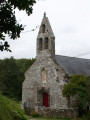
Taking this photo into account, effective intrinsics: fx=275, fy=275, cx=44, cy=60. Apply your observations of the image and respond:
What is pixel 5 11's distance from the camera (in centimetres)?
699

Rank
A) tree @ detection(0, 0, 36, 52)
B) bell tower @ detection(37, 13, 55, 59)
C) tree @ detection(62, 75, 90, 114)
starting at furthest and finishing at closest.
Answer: bell tower @ detection(37, 13, 55, 59), tree @ detection(62, 75, 90, 114), tree @ detection(0, 0, 36, 52)

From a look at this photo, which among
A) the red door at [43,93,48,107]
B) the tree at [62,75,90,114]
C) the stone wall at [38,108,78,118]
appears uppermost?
the tree at [62,75,90,114]

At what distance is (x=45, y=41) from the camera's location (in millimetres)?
38750

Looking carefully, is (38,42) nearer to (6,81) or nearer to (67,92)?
(6,81)

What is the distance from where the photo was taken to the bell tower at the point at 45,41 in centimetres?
3809

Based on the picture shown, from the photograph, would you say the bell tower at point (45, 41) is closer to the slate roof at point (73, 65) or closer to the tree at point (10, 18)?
the slate roof at point (73, 65)

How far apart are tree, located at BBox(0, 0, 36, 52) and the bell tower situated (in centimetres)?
3063

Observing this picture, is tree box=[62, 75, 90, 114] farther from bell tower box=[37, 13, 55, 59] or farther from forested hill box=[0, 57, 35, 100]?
forested hill box=[0, 57, 35, 100]

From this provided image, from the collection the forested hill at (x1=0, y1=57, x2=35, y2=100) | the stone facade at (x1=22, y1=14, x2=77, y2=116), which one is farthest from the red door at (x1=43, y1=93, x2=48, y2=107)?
the forested hill at (x1=0, y1=57, x2=35, y2=100)

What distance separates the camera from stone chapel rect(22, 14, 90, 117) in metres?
35.6

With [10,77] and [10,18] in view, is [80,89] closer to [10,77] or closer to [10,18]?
[10,77]

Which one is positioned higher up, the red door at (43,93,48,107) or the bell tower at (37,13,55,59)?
the bell tower at (37,13,55,59)

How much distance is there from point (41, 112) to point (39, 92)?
664 centimetres

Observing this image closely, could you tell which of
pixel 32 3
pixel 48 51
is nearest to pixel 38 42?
pixel 48 51
